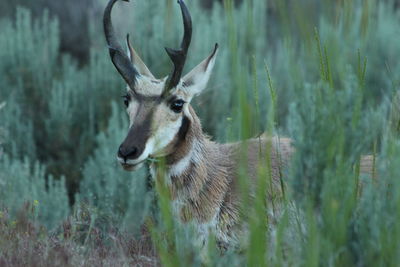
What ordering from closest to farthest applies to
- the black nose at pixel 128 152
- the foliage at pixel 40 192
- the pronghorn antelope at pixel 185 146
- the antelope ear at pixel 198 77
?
1. the black nose at pixel 128 152
2. the pronghorn antelope at pixel 185 146
3. the antelope ear at pixel 198 77
4. the foliage at pixel 40 192

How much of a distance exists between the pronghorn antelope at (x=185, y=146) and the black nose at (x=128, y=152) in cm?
16

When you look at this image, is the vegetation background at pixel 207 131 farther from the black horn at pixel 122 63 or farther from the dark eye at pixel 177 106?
the black horn at pixel 122 63

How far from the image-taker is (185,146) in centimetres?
473

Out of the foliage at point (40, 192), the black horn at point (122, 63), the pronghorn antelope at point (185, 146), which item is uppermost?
the black horn at point (122, 63)

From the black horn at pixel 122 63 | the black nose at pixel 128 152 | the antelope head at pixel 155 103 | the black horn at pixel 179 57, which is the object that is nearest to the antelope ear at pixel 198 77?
the antelope head at pixel 155 103

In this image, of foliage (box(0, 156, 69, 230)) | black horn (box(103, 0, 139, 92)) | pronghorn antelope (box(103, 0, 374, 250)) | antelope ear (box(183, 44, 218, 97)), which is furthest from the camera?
foliage (box(0, 156, 69, 230))

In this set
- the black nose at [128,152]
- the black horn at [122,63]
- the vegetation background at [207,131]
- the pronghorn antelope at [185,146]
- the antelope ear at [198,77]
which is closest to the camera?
the vegetation background at [207,131]

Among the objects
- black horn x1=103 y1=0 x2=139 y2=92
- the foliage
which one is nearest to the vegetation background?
the foliage

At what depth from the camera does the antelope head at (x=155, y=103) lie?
4.22 metres

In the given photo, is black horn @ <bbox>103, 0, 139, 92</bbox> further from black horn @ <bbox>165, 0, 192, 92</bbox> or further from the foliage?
the foliage

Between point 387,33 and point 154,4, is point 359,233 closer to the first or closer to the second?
point 154,4

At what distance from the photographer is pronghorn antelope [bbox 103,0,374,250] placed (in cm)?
449

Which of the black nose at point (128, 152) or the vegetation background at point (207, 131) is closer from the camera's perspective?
the vegetation background at point (207, 131)

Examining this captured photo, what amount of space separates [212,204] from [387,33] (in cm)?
512
